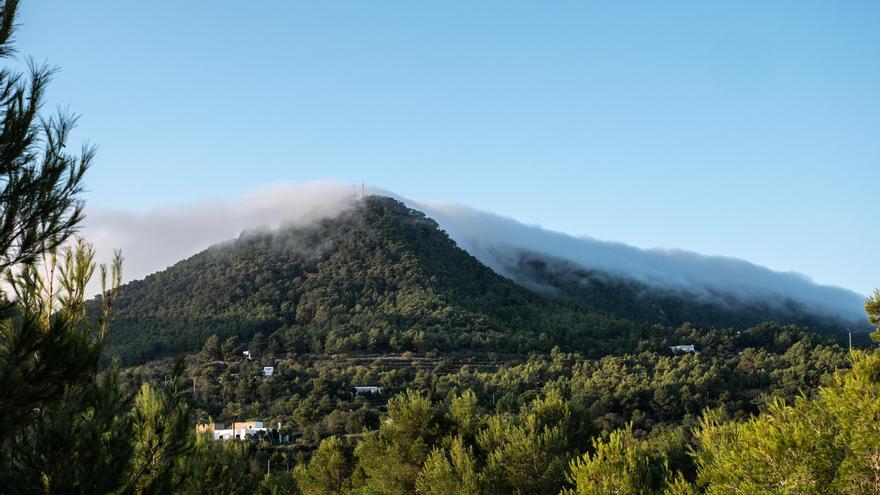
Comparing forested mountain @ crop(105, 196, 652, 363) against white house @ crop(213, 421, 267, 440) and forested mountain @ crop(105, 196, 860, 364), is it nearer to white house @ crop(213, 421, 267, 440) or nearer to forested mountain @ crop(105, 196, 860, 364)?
forested mountain @ crop(105, 196, 860, 364)

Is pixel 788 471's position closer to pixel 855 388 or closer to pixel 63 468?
pixel 855 388

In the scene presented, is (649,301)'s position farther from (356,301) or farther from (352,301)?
(352,301)

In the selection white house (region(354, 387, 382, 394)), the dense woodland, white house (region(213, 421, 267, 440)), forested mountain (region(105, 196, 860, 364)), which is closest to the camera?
the dense woodland

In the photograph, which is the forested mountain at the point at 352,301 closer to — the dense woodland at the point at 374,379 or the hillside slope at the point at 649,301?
the dense woodland at the point at 374,379

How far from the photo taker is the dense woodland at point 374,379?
7859 mm

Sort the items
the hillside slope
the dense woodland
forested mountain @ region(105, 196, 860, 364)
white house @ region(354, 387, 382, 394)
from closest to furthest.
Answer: the dense woodland → white house @ region(354, 387, 382, 394) → forested mountain @ region(105, 196, 860, 364) → the hillside slope

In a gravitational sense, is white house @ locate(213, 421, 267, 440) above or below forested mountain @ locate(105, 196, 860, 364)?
below

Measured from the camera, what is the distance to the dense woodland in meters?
7.86

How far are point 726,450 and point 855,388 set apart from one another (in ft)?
9.71

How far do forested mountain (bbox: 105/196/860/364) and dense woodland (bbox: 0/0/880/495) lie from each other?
10.9 inches

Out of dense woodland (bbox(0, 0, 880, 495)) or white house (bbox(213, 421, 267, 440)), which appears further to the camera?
white house (bbox(213, 421, 267, 440))

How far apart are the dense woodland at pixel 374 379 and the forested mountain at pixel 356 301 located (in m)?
0.28

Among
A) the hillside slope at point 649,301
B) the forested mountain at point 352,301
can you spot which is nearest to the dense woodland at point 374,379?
the forested mountain at point 352,301

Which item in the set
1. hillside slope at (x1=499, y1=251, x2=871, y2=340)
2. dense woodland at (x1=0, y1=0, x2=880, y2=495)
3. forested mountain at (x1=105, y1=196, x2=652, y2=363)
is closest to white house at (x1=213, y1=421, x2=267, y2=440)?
dense woodland at (x1=0, y1=0, x2=880, y2=495)
